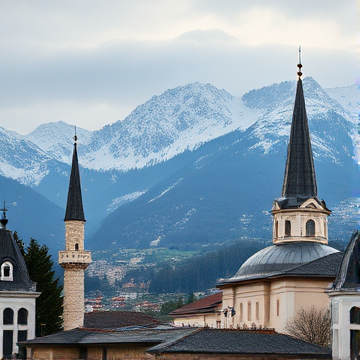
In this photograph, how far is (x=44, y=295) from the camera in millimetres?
119438

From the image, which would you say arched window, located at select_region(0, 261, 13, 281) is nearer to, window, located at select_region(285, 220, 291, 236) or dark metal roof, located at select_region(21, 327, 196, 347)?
dark metal roof, located at select_region(21, 327, 196, 347)

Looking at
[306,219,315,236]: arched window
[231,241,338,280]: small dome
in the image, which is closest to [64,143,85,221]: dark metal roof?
[231,241,338,280]: small dome

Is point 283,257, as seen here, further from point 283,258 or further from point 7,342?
point 7,342

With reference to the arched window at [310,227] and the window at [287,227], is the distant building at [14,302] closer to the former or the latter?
the window at [287,227]

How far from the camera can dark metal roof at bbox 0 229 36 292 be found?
111 metres

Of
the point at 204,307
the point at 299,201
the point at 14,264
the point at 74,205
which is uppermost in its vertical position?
the point at 74,205

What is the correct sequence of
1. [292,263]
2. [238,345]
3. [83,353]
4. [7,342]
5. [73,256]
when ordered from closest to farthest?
[238,345] → [83,353] → [292,263] → [7,342] → [73,256]

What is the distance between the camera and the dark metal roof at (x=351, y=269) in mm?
73125

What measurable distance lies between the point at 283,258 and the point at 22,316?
22.7 m

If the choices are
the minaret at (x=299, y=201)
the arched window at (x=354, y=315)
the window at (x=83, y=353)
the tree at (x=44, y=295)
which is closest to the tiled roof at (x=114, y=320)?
the tree at (x=44, y=295)

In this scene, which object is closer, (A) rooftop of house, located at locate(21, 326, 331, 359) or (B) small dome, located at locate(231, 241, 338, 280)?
(A) rooftop of house, located at locate(21, 326, 331, 359)

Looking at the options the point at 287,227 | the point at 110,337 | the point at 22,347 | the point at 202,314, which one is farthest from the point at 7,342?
the point at 202,314

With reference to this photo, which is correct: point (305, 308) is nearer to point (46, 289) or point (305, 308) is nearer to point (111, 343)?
point (111, 343)

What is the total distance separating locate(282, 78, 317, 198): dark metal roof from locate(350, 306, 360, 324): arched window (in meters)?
43.8
